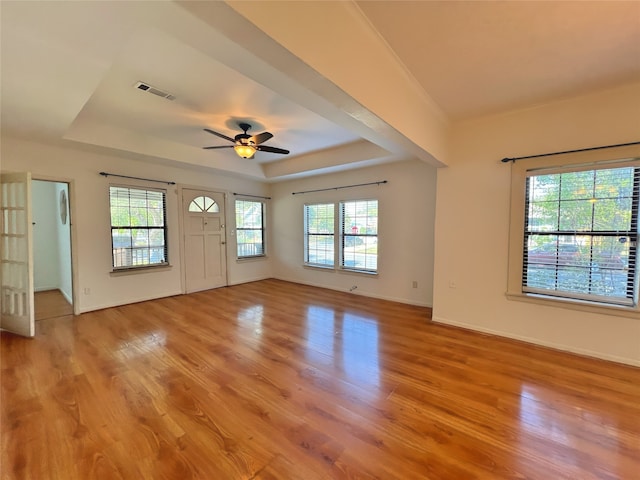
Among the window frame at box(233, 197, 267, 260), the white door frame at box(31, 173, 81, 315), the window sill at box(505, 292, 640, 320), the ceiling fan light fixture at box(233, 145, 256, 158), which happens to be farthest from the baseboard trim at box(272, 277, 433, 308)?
the white door frame at box(31, 173, 81, 315)

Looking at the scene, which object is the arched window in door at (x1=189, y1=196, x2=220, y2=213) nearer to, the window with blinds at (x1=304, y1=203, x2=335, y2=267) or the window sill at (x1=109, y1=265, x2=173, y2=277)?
the window sill at (x1=109, y1=265, x2=173, y2=277)

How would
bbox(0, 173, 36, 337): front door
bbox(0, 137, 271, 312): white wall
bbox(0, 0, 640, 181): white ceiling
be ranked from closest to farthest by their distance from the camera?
bbox(0, 0, 640, 181): white ceiling < bbox(0, 173, 36, 337): front door < bbox(0, 137, 271, 312): white wall

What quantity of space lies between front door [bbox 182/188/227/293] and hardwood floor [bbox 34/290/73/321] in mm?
1876

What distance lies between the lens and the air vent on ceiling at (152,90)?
275 centimetres

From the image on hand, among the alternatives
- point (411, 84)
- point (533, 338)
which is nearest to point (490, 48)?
point (411, 84)

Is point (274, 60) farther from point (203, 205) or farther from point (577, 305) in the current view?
point (203, 205)

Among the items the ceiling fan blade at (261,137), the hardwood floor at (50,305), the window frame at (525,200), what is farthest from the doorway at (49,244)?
the window frame at (525,200)

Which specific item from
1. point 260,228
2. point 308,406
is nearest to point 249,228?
point 260,228

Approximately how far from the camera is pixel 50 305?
4.75m

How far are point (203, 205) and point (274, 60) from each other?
486 centimetres

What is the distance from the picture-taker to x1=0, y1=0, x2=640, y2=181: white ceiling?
1.52 m

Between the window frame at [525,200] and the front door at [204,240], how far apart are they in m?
5.32

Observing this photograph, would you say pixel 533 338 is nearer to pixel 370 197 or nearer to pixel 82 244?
pixel 370 197

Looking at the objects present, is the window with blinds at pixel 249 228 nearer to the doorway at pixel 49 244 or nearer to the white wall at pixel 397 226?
the white wall at pixel 397 226
